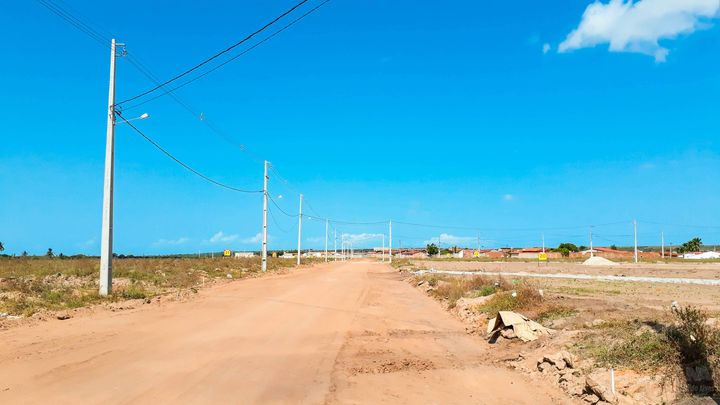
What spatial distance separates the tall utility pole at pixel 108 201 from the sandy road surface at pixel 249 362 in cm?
481

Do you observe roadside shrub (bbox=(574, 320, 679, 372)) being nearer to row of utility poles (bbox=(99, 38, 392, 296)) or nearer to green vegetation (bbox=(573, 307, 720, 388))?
green vegetation (bbox=(573, 307, 720, 388))

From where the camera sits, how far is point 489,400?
7.59 m

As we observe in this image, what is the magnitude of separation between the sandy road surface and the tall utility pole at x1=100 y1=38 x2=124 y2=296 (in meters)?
4.81

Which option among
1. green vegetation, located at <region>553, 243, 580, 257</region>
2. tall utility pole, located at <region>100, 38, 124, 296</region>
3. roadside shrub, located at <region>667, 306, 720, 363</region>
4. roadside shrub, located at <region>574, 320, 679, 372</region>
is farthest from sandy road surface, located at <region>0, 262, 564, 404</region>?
green vegetation, located at <region>553, 243, 580, 257</region>

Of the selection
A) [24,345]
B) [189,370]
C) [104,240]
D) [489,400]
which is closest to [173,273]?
[104,240]

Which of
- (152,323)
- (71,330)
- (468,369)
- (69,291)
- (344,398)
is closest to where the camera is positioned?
(344,398)

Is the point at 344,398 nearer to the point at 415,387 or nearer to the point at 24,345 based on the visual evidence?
the point at 415,387

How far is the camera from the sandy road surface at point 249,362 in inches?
285

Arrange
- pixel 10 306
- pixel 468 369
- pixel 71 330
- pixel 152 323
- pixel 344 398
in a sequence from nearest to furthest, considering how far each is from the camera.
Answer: pixel 344 398
pixel 468 369
pixel 71 330
pixel 152 323
pixel 10 306

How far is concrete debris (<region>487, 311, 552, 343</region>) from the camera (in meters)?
11.6

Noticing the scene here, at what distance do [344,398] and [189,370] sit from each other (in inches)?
111

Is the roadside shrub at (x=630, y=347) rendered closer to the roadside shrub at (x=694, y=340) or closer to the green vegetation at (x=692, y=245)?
the roadside shrub at (x=694, y=340)

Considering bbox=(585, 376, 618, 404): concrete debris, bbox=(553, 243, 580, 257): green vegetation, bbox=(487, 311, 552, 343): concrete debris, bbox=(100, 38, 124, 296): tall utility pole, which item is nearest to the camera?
bbox=(585, 376, 618, 404): concrete debris

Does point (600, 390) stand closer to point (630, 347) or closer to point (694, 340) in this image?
point (630, 347)
